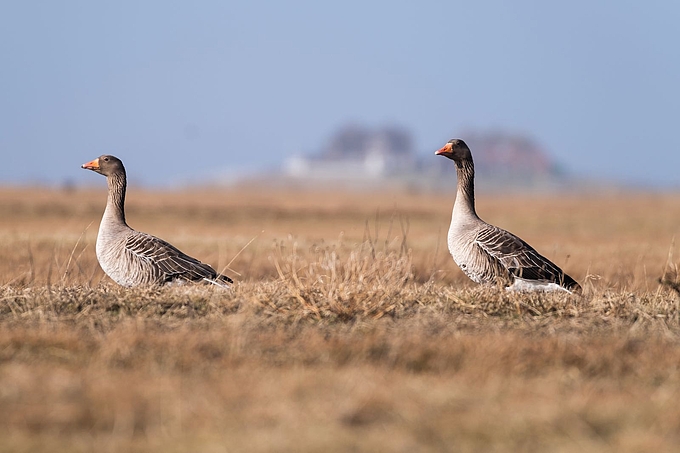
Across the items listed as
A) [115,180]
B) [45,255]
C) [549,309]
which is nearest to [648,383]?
[549,309]

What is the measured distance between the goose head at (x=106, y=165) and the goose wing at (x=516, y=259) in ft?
16.7

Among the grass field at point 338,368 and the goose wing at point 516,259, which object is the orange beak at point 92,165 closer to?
the grass field at point 338,368

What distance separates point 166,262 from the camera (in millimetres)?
10391

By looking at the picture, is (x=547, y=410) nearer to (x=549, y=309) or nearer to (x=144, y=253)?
(x=549, y=309)

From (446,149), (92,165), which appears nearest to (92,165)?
(92,165)

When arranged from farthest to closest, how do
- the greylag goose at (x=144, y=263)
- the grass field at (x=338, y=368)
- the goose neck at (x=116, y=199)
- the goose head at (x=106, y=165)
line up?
the goose head at (x=106, y=165) < the goose neck at (x=116, y=199) < the greylag goose at (x=144, y=263) < the grass field at (x=338, y=368)

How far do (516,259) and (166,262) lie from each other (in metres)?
4.11

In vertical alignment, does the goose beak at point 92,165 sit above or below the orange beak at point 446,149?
below

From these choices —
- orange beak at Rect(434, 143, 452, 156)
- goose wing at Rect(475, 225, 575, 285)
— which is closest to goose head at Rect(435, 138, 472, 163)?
orange beak at Rect(434, 143, 452, 156)

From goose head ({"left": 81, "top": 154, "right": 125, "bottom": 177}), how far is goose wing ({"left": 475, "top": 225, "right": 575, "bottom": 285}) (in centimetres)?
508

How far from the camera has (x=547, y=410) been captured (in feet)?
16.0

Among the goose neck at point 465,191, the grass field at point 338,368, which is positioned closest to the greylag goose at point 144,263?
the grass field at point 338,368

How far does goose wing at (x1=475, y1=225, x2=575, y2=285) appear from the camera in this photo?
32.8 feet

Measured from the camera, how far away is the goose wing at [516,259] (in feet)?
32.8
